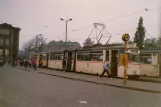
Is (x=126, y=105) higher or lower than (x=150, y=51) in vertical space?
lower

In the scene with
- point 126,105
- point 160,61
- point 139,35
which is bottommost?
point 126,105

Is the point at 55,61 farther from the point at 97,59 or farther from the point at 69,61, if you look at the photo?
the point at 97,59

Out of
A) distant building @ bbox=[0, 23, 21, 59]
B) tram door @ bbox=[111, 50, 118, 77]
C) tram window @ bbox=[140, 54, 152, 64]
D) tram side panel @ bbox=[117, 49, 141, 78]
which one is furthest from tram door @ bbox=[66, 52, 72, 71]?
distant building @ bbox=[0, 23, 21, 59]

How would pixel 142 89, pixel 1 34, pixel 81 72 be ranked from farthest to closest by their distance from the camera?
pixel 81 72, pixel 142 89, pixel 1 34

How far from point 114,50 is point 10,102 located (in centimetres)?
1281

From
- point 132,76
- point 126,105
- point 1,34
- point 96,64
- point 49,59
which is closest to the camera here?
point 1,34

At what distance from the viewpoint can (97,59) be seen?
72.1ft

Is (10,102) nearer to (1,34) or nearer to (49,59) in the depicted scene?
(1,34)

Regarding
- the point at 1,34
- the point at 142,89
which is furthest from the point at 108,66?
the point at 1,34

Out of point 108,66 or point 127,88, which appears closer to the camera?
point 127,88

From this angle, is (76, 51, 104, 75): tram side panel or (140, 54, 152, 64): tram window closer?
(76, 51, 104, 75): tram side panel

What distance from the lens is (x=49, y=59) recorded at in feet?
119

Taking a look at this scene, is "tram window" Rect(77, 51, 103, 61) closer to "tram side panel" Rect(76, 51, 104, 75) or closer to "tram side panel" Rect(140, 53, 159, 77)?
"tram side panel" Rect(76, 51, 104, 75)

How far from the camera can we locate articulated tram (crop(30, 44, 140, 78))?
1898 cm
